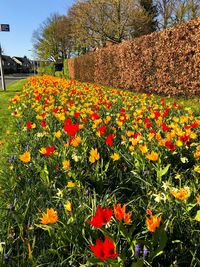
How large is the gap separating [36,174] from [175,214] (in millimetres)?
1347

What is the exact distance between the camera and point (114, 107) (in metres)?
5.63

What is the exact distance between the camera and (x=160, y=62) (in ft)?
36.8

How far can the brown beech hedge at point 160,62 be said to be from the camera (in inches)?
378

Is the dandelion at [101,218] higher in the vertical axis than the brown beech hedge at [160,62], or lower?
lower

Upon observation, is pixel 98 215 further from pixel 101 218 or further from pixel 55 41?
pixel 55 41

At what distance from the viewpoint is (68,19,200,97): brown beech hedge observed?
960 centimetres

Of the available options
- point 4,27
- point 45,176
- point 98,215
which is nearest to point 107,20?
point 4,27

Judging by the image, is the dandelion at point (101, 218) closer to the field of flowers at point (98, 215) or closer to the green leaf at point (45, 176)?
the field of flowers at point (98, 215)

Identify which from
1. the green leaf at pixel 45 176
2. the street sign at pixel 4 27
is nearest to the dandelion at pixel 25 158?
the green leaf at pixel 45 176

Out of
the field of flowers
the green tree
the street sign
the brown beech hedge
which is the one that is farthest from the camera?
the green tree

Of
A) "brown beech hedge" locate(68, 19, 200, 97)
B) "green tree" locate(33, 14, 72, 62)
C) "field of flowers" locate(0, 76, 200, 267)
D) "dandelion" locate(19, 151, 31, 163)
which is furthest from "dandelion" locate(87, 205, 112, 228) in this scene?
"green tree" locate(33, 14, 72, 62)

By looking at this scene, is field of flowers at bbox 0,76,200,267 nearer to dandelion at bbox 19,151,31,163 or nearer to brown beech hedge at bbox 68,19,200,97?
dandelion at bbox 19,151,31,163

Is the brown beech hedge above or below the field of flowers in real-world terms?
above

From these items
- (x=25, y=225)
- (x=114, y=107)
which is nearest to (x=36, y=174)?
(x=25, y=225)
